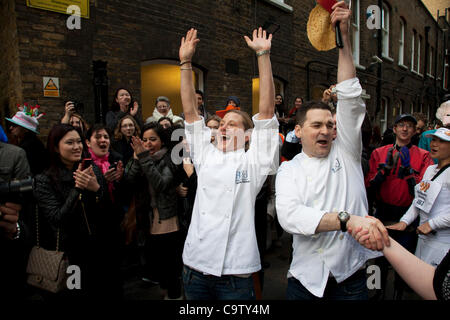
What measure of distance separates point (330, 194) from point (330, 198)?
0.02 meters

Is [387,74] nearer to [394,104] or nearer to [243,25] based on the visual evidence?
[394,104]

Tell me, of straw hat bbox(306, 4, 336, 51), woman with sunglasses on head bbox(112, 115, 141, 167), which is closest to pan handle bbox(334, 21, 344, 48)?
straw hat bbox(306, 4, 336, 51)

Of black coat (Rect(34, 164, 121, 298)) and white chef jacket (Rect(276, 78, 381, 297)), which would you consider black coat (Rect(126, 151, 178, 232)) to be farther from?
white chef jacket (Rect(276, 78, 381, 297))

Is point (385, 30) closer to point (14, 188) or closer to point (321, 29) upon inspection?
point (321, 29)

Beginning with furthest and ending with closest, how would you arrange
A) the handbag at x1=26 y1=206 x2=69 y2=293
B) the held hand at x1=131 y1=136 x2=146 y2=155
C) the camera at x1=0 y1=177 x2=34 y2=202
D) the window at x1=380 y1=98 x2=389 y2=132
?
the window at x1=380 y1=98 x2=389 y2=132
the held hand at x1=131 y1=136 x2=146 y2=155
the handbag at x1=26 y1=206 x2=69 y2=293
the camera at x1=0 y1=177 x2=34 y2=202

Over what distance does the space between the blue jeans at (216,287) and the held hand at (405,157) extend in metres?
2.40

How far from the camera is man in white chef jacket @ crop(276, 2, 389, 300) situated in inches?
61.6

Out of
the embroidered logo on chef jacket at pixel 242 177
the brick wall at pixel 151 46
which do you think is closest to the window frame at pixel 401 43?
the brick wall at pixel 151 46

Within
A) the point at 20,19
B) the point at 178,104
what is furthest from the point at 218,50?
the point at 20,19

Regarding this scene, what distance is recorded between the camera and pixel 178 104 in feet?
27.1

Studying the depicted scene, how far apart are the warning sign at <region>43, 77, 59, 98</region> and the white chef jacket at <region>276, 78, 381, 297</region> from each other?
13.6ft

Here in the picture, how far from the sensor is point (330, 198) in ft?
5.29

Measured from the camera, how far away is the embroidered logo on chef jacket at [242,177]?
6.06ft

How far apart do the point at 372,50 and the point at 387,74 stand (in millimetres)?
2193
